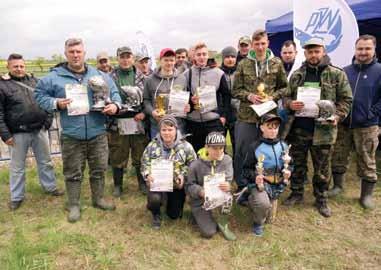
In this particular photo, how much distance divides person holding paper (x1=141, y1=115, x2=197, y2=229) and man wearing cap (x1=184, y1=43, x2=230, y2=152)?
434mm

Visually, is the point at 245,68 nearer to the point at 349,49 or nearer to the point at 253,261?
the point at 349,49

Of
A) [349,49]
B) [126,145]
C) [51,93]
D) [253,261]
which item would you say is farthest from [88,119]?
[349,49]

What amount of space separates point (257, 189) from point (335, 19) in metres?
2.83

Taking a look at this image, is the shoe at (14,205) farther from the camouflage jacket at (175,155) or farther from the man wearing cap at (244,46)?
the man wearing cap at (244,46)

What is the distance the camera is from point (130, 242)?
363 centimetres

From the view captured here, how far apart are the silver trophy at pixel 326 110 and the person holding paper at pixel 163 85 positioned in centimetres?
150

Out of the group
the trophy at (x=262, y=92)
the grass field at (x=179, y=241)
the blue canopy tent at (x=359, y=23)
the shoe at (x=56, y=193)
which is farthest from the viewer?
the blue canopy tent at (x=359, y=23)

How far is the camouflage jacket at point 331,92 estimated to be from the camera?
3805mm

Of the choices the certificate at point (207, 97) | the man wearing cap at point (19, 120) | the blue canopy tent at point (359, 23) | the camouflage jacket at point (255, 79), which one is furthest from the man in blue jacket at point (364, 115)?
the man wearing cap at point (19, 120)

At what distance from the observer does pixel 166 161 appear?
363 cm

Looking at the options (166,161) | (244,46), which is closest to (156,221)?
(166,161)

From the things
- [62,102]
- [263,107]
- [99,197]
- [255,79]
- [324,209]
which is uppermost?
[255,79]

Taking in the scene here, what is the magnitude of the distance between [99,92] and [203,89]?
1.19 metres

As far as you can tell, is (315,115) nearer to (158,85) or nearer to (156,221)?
(158,85)
